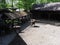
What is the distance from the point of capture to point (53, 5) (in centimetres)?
2472

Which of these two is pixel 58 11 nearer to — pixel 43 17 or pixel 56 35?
pixel 43 17

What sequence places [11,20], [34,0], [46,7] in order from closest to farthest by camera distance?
[11,20] → [46,7] → [34,0]

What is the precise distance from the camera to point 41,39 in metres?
12.7

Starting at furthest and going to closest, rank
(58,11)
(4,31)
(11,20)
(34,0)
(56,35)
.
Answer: (34,0) < (58,11) < (11,20) < (4,31) < (56,35)

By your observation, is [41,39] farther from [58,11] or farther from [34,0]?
[34,0]

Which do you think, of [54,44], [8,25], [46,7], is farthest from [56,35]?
[46,7]

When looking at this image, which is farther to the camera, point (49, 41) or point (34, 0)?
point (34, 0)

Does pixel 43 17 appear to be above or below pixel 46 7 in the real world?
below

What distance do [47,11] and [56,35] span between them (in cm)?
1068

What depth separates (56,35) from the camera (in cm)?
1399

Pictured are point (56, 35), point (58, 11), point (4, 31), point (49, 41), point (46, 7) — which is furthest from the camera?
point (46, 7)

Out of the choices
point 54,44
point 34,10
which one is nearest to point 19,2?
point 34,10

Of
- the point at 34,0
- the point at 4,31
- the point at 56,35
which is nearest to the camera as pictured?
the point at 56,35

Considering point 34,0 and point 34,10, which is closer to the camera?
point 34,10
